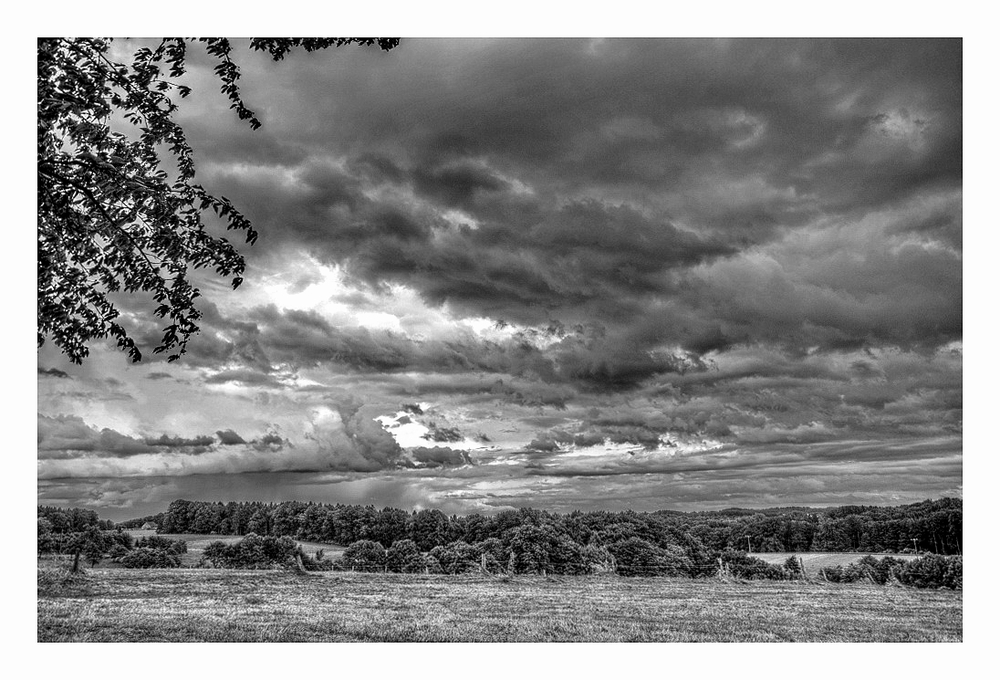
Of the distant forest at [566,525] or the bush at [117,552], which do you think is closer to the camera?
the bush at [117,552]

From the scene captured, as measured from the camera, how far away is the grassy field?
884cm

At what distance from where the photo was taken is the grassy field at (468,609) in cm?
884

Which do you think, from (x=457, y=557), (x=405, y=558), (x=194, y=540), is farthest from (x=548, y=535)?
(x=194, y=540)

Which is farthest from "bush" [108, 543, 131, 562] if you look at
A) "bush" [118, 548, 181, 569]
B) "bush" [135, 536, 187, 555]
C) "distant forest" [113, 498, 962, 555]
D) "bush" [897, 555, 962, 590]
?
"bush" [897, 555, 962, 590]

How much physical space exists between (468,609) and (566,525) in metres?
3.40

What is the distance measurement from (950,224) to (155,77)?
37.0ft

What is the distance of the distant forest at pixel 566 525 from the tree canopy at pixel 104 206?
5732 mm

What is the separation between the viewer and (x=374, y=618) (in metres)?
9.42

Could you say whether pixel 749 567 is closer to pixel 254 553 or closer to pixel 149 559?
pixel 254 553

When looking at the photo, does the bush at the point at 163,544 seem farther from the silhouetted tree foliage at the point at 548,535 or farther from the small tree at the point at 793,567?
the small tree at the point at 793,567

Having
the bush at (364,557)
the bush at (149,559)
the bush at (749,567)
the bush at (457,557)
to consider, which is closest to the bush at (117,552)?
the bush at (149,559)

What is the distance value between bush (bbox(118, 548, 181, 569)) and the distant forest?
1.29 ft
